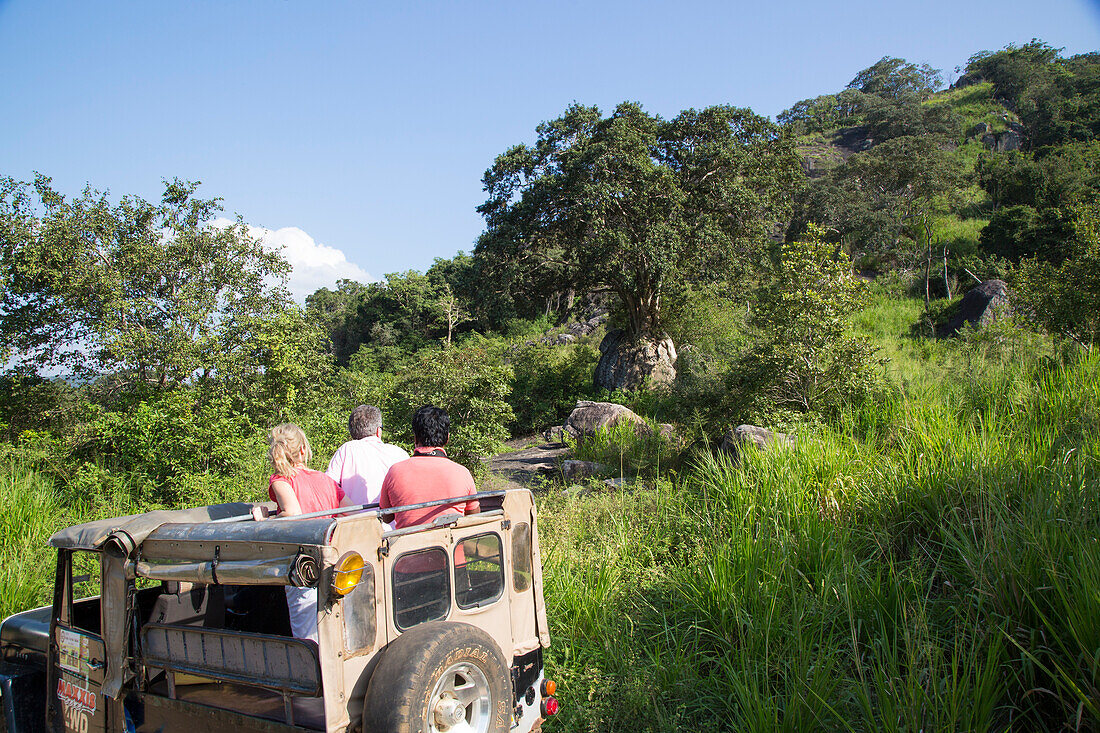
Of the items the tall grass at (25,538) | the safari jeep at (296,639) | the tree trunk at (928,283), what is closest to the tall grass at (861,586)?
the safari jeep at (296,639)

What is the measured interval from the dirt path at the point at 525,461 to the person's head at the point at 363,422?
252 inches

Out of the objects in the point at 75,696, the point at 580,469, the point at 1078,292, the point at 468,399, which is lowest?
the point at 580,469

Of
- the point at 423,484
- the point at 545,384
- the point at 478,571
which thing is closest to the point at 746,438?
the point at 423,484

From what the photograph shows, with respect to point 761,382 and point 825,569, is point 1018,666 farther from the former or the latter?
point 761,382

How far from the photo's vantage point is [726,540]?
5375 millimetres

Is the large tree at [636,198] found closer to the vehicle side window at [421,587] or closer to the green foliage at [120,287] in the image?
the green foliage at [120,287]

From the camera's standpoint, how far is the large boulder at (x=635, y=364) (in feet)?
76.9

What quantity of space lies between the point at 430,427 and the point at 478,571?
3.83 feet

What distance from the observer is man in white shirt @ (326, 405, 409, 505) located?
4.42 m

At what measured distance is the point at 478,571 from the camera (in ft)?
10.3

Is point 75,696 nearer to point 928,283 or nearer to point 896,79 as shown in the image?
point 928,283

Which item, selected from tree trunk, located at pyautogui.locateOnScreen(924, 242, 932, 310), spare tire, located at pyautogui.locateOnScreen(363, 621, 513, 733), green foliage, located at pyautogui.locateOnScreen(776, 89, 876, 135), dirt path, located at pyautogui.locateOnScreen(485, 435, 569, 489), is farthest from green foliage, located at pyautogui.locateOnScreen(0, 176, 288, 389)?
green foliage, located at pyautogui.locateOnScreen(776, 89, 876, 135)

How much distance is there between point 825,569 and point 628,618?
1552 mm

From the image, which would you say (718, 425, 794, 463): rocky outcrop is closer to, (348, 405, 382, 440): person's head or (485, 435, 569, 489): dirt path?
(485, 435, 569, 489): dirt path
